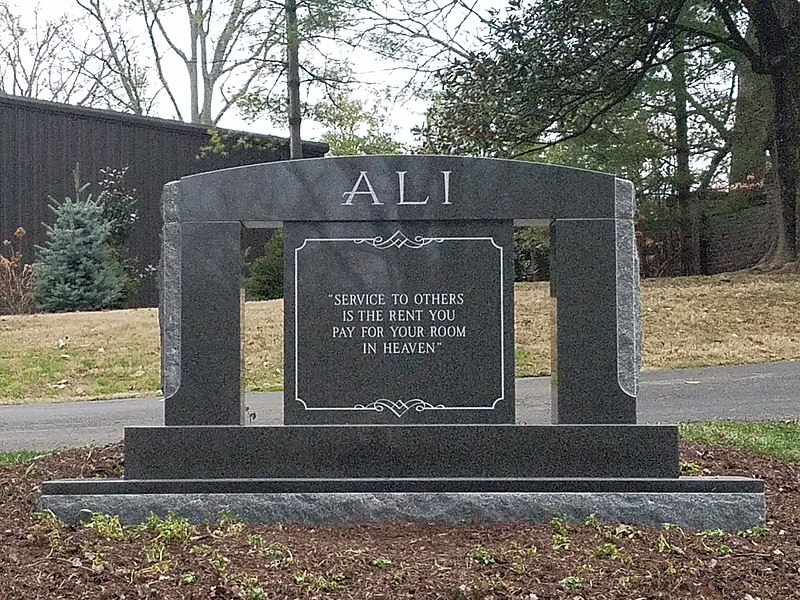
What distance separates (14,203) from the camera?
21703 mm

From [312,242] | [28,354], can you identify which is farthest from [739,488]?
[28,354]

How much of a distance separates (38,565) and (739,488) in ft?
11.4

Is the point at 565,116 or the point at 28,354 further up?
the point at 565,116

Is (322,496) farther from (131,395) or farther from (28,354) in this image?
(28,354)

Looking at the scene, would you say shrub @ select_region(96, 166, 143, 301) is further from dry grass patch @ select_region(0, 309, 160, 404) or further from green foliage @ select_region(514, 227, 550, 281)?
green foliage @ select_region(514, 227, 550, 281)

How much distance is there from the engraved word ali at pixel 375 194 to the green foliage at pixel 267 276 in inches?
559

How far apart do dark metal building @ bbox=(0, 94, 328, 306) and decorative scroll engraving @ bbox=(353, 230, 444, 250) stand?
56.2ft

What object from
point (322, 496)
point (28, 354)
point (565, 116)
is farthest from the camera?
point (565, 116)

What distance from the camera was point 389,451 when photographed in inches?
219

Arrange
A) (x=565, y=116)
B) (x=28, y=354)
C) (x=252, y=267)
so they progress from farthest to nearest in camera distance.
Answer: (x=252, y=267), (x=565, y=116), (x=28, y=354)

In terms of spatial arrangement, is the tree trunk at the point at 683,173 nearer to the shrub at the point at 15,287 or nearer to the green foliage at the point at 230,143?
the green foliage at the point at 230,143

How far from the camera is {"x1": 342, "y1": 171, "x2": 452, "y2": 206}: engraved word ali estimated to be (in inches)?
225

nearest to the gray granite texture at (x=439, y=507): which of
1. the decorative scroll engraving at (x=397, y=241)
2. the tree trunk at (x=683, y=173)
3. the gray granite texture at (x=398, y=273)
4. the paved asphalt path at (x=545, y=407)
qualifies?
the gray granite texture at (x=398, y=273)

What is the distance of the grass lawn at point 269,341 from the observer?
13094 millimetres
